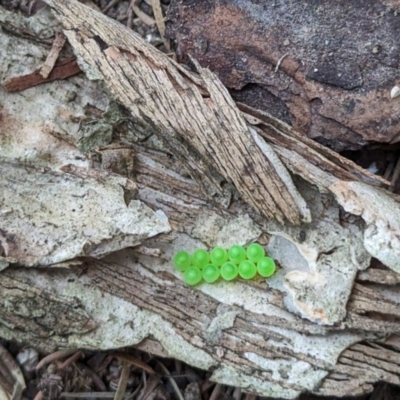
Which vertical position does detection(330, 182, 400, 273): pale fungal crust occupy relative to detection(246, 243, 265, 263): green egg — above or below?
above

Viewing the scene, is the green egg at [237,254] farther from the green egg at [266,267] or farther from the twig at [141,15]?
the twig at [141,15]

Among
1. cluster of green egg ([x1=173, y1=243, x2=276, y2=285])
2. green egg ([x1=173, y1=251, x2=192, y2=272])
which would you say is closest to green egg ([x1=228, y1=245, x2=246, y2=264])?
cluster of green egg ([x1=173, y1=243, x2=276, y2=285])

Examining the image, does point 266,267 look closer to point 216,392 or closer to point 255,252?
point 255,252

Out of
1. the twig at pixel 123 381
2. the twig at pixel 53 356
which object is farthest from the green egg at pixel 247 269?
the twig at pixel 53 356

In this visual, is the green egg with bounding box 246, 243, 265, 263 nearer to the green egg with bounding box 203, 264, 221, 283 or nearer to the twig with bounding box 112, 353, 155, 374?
the green egg with bounding box 203, 264, 221, 283

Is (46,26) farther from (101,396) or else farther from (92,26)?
(101,396)

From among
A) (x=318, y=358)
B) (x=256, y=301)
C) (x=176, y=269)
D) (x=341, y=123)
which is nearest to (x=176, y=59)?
(x=341, y=123)

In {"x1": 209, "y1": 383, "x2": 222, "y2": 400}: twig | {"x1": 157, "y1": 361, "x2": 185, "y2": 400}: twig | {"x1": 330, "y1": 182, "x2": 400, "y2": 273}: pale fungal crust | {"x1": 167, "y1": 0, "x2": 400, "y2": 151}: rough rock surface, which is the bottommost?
{"x1": 157, "y1": 361, "x2": 185, "y2": 400}: twig
